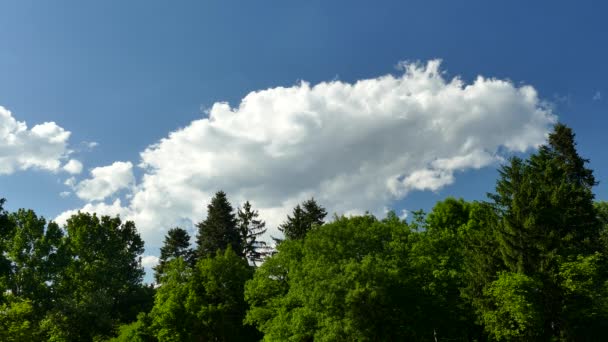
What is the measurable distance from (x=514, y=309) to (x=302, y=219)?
39.7 m

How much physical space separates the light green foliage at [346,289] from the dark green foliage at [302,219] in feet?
83.2

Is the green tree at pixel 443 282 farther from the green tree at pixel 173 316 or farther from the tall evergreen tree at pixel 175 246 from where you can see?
the tall evergreen tree at pixel 175 246

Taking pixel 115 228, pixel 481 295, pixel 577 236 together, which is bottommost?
pixel 481 295

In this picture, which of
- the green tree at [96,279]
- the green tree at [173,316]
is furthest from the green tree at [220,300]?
the green tree at [96,279]

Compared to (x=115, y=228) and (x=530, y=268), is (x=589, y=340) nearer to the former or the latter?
(x=530, y=268)

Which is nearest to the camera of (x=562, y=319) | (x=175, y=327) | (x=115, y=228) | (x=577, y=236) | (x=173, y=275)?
(x=562, y=319)

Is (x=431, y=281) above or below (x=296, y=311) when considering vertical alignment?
above

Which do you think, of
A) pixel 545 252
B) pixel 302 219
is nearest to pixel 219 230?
pixel 302 219

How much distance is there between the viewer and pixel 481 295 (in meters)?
39.1

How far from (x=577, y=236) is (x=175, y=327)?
3831 cm

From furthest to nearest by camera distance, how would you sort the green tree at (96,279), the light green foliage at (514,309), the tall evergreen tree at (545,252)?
the green tree at (96,279) < the tall evergreen tree at (545,252) < the light green foliage at (514,309)

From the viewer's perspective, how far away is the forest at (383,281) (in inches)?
1406

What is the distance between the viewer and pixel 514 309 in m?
34.7

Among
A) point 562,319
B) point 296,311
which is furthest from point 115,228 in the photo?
point 562,319
